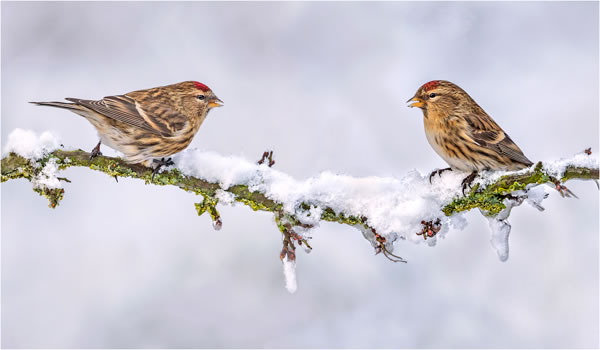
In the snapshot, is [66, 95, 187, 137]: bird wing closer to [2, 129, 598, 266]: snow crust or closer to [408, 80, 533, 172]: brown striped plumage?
[2, 129, 598, 266]: snow crust

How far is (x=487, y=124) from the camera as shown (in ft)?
7.43

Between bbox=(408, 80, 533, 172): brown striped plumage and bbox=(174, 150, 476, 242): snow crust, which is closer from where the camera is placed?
bbox=(174, 150, 476, 242): snow crust

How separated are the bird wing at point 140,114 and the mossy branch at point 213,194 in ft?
0.92

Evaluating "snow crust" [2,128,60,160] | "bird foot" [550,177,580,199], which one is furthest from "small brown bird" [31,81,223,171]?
"bird foot" [550,177,580,199]

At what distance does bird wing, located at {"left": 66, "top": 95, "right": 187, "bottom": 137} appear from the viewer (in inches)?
83.4

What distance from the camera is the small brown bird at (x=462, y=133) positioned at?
6.61 ft

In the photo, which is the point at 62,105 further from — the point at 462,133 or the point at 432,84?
the point at 462,133

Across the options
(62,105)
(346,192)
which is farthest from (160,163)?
(346,192)

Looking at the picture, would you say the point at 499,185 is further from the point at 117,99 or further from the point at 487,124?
the point at 117,99

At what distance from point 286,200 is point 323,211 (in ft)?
0.42

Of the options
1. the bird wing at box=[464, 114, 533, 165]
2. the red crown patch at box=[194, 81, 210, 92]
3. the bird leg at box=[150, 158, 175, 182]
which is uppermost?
the red crown patch at box=[194, 81, 210, 92]

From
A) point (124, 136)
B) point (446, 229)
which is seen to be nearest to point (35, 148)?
point (124, 136)

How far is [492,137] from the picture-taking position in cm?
216

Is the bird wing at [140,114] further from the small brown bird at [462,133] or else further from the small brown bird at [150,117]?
the small brown bird at [462,133]
